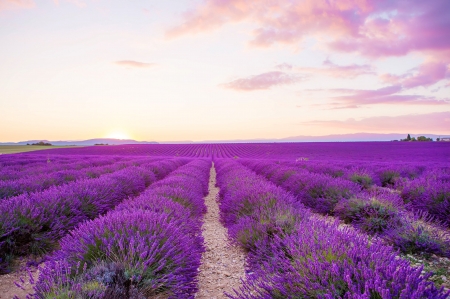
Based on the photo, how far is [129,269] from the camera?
2043 mm

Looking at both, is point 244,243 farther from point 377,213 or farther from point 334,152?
point 334,152

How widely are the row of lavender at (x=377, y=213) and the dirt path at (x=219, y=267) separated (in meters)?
2.11

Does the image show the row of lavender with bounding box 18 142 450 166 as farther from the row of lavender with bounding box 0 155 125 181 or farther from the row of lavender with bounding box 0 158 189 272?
the row of lavender with bounding box 0 158 189 272

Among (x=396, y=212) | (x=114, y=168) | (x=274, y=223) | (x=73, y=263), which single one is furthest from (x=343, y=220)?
(x=114, y=168)

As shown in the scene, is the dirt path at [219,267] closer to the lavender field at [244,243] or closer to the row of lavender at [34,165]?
the lavender field at [244,243]

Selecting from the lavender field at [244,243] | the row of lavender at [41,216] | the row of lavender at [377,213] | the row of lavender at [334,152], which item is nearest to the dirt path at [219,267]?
the lavender field at [244,243]

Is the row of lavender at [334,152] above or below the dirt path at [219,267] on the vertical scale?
above

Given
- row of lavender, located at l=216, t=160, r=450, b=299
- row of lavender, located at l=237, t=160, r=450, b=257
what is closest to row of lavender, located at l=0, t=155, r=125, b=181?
row of lavender, located at l=216, t=160, r=450, b=299

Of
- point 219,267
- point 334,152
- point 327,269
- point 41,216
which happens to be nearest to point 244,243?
point 219,267

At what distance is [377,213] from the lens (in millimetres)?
4562

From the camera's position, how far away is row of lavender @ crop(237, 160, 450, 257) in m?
3.36

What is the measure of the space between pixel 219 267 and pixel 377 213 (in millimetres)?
3197

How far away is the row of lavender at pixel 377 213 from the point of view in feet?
11.0

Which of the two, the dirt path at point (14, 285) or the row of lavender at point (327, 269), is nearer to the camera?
the row of lavender at point (327, 269)
